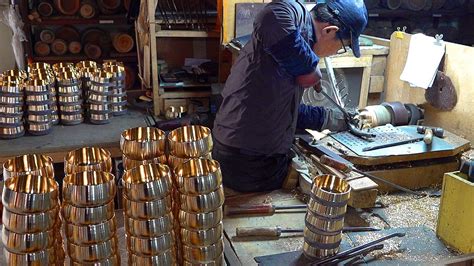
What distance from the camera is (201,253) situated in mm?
1068

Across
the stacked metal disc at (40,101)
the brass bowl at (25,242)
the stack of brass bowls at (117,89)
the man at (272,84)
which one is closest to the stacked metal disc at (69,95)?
the stacked metal disc at (40,101)

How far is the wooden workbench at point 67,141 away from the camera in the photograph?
7.44 feet

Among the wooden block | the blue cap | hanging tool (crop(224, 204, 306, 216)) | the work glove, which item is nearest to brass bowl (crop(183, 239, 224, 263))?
hanging tool (crop(224, 204, 306, 216))

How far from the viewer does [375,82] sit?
7.76 ft

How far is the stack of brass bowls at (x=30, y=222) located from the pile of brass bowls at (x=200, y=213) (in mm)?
268

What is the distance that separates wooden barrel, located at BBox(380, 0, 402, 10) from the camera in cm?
445

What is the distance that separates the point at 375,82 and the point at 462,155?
0.69m

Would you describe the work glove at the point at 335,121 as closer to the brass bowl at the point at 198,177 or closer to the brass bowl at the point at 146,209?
the brass bowl at the point at 198,177

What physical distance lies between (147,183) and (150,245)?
0.13 metres

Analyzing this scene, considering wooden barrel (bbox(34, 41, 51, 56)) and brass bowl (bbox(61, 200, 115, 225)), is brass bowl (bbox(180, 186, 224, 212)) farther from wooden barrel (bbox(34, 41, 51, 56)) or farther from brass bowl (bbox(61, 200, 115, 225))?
wooden barrel (bbox(34, 41, 51, 56))

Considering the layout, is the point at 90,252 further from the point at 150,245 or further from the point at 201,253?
the point at 201,253

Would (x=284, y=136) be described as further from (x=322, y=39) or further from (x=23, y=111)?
(x=23, y=111)

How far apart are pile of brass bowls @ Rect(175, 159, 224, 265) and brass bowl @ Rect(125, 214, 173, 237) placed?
6 centimetres

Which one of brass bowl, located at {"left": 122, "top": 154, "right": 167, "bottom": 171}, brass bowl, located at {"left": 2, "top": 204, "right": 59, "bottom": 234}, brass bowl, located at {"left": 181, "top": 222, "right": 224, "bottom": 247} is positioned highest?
brass bowl, located at {"left": 122, "top": 154, "right": 167, "bottom": 171}
